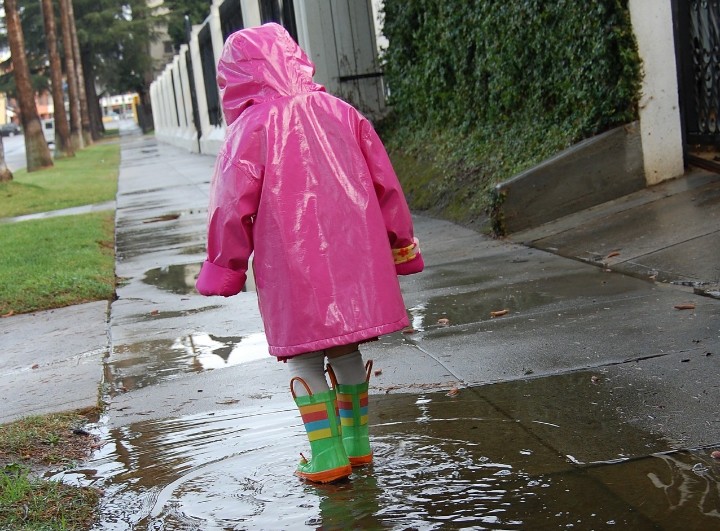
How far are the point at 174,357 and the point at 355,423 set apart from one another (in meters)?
2.23

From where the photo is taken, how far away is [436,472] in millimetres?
3561

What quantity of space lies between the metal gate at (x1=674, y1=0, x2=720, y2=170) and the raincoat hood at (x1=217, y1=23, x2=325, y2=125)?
210 inches

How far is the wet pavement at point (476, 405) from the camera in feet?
10.7

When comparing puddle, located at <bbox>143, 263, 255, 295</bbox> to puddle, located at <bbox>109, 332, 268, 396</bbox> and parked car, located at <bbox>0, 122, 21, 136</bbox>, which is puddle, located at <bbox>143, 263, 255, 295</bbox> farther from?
parked car, located at <bbox>0, 122, 21, 136</bbox>

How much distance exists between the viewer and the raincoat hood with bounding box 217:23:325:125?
3.63 meters

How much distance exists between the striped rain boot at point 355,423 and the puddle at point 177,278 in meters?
4.03

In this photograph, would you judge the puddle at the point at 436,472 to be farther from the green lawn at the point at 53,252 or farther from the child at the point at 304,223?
the green lawn at the point at 53,252

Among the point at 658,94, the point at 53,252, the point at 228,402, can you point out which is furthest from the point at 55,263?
the point at 658,94

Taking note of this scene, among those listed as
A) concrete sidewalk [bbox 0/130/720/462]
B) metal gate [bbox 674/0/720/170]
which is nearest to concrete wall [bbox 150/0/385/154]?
concrete sidewalk [bbox 0/130/720/462]

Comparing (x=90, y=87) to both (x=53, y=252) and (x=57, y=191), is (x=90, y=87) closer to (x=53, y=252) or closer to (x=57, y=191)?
(x=57, y=191)

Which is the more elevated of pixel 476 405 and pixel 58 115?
pixel 58 115

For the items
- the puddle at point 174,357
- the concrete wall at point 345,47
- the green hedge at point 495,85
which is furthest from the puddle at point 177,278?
the concrete wall at point 345,47

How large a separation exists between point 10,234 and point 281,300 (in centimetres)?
985

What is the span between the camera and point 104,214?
14.4 m
